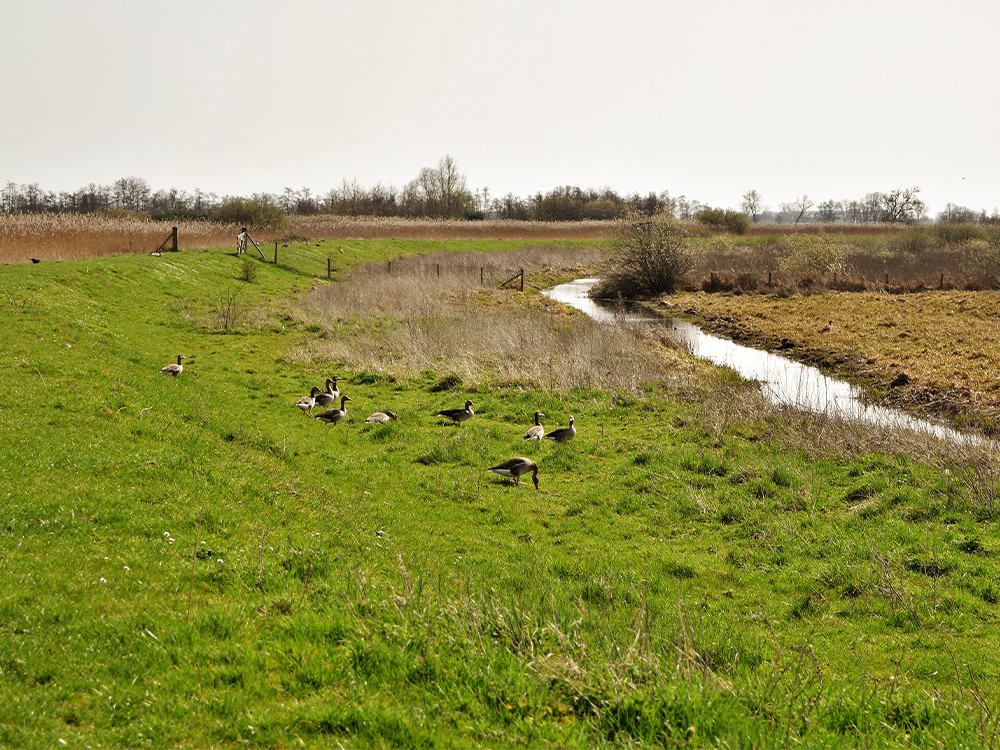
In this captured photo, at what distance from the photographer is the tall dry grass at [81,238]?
3209 cm

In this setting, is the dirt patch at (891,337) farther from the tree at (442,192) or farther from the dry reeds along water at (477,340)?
the tree at (442,192)

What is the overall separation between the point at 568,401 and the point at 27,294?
17500 millimetres

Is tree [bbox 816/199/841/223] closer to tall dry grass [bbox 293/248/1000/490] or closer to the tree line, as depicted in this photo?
the tree line

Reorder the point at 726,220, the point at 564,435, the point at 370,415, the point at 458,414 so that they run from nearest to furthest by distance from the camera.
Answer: the point at 564,435 → the point at 458,414 → the point at 370,415 → the point at 726,220

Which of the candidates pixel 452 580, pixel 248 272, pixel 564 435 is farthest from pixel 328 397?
pixel 248 272

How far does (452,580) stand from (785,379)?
20534mm

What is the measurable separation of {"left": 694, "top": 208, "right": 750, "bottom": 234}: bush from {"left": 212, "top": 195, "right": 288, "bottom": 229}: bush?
62.0 metres

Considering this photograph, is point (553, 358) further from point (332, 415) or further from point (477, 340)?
point (332, 415)

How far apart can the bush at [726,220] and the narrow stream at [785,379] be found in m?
57.3

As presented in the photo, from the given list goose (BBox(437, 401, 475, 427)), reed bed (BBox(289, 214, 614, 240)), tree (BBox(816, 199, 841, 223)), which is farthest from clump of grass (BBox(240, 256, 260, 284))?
tree (BBox(816, 199, 841, 223))

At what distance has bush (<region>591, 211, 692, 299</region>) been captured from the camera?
4566 cm

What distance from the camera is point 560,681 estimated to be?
5477mm

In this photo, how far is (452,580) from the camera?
801 cm

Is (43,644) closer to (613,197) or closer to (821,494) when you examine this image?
(821,494)
